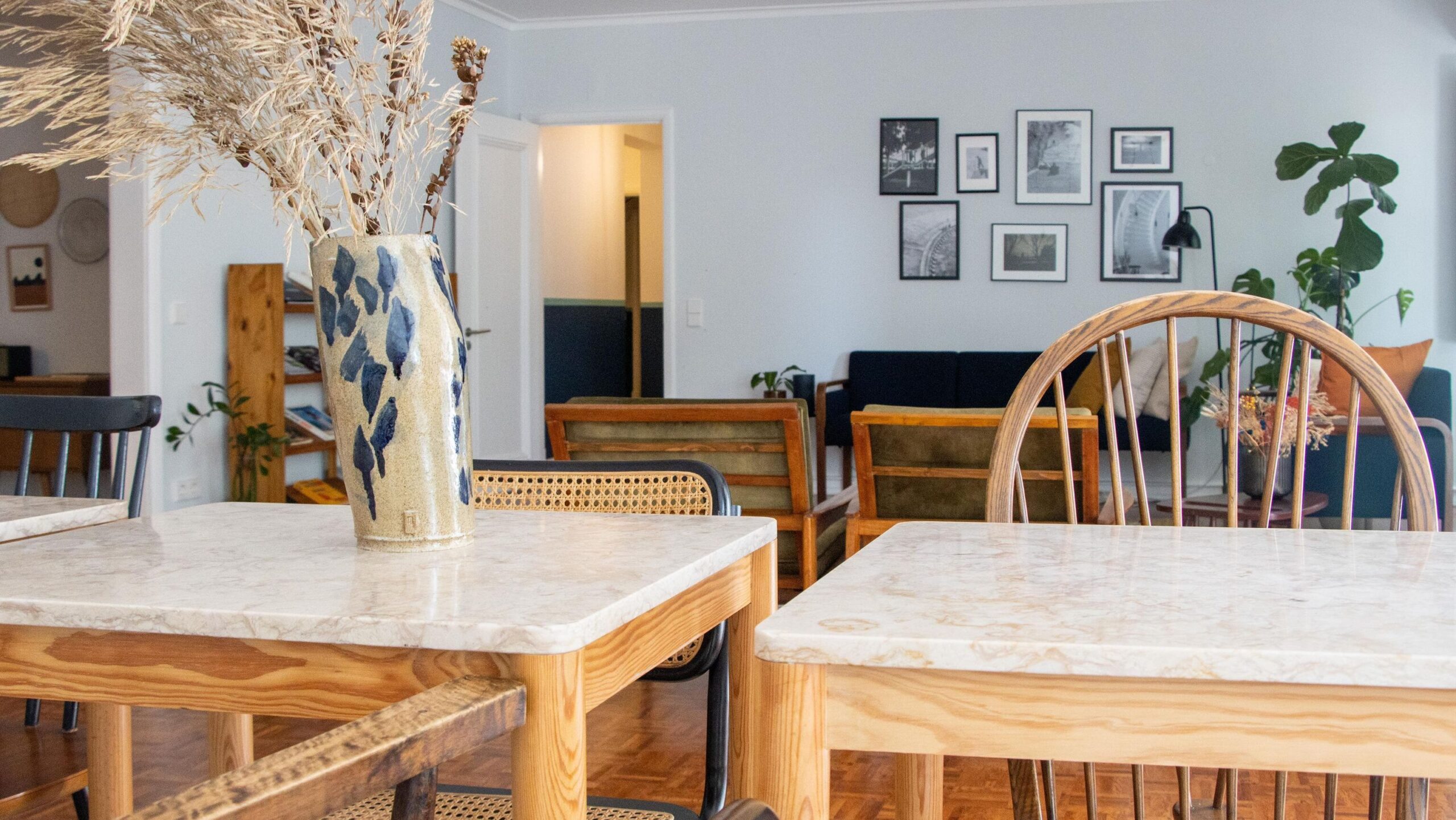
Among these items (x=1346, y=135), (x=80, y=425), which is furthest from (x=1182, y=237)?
(x=80, y=425)

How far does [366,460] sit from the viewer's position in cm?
112

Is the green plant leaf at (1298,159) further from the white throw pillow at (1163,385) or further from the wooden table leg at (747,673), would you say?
the wooden table leg at (747,673)

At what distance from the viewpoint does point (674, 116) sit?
23.6 feet

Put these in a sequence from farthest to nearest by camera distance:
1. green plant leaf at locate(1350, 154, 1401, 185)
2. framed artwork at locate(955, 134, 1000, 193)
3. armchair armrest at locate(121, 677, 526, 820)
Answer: framed artwork at locate(955, 134, 1000, 193)
green plant leaf at locate(1350, 154, 1401, 185)
armchair armrest at locate(121, 677, 526, 820)

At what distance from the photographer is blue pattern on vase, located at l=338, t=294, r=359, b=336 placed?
1103mm

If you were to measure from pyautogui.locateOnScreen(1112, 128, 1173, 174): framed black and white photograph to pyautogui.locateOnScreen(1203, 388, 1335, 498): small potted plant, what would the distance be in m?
2.05

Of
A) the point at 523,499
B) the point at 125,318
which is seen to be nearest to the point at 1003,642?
Result: the point at 523,499

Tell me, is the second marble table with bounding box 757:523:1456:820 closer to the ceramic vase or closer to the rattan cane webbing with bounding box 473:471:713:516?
the ceramic vase

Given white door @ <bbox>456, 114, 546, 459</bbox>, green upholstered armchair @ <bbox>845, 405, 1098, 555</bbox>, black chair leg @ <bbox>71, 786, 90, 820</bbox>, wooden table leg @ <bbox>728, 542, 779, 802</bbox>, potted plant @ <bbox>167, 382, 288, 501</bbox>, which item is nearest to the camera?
wooden table leg @ <bbox>728, 542, 779, 802</bbox>

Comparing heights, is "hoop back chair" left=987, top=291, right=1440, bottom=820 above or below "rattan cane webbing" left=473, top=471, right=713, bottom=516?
above

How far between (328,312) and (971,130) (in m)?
6.10

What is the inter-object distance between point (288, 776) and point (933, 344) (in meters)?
6.57

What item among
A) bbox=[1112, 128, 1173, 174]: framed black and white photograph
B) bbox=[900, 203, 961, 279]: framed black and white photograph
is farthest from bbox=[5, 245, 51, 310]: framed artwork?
bbox=[1112, 128, 1173, 174]: framed black and white photograph

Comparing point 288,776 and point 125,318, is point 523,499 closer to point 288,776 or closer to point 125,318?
point 288,776
